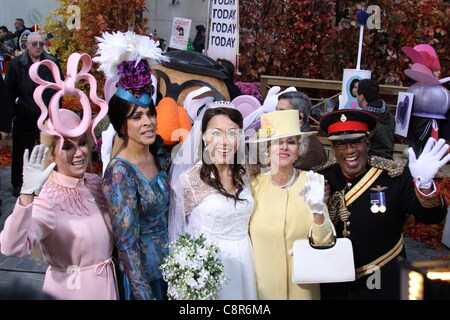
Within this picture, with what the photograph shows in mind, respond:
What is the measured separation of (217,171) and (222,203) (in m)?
0.23

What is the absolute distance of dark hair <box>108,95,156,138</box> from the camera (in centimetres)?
297

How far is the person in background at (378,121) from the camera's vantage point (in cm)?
534

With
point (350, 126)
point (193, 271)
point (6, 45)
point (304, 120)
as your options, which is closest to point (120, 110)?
point (193, 271)

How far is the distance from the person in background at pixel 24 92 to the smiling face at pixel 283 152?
13.8 ft

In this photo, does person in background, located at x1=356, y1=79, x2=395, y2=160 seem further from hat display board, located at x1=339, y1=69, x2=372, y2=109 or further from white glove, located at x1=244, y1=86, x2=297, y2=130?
white glove, located at x1=244, y1=86, x2=297, y2=130

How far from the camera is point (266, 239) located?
10.1 ft

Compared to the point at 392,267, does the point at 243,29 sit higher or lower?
higher

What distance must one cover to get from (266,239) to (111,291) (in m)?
0.94

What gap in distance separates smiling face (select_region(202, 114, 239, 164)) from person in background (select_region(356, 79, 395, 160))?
8.08 feet

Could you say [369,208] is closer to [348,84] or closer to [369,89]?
[369,89]

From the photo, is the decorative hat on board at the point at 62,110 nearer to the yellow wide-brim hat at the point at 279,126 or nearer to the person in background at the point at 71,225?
the person in background at the point at 71,225

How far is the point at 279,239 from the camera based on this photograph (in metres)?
3.07
